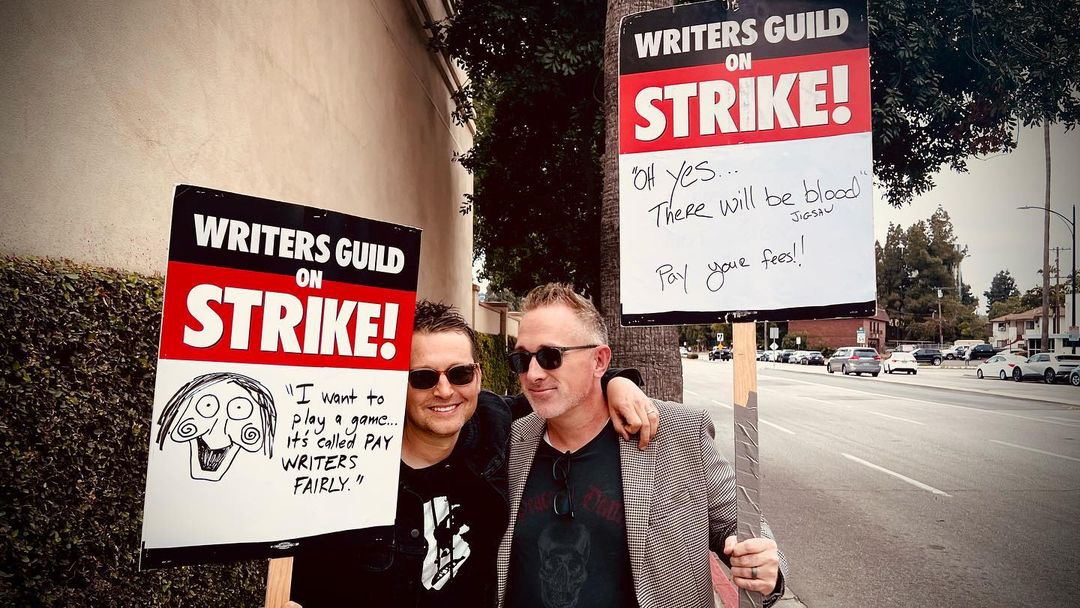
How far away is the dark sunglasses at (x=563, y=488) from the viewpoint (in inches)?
75.4

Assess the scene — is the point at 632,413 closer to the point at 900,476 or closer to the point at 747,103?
the point at 747,103

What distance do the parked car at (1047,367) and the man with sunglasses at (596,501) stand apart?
110ft

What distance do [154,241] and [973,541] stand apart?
7.13m

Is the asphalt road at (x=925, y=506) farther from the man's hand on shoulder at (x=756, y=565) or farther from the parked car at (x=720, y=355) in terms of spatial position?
the parked car at (x=720, y=355)

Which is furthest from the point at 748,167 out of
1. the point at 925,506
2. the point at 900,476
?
the point at 900,476

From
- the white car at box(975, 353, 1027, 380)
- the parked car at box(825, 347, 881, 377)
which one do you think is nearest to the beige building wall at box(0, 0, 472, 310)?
the white car at box(975, 353, 1027, 380)

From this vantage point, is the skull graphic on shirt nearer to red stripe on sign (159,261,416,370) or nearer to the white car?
red stripe on sign (159,261,416,370)

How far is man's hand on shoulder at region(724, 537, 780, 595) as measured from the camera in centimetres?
172

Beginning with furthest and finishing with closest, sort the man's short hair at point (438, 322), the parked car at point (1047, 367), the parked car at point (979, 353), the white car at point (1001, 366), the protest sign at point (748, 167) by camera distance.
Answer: the parked car at point (979, 353)
the white car at point (1001, 366)
the parked car at point (1047, 367)
the man's short hair at point (438, 322)
the protest sign at point (748, 167)

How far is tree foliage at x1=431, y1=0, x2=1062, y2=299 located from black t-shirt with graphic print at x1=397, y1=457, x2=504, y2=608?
21.4ft

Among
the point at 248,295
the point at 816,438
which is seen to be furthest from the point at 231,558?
the point at 816,438

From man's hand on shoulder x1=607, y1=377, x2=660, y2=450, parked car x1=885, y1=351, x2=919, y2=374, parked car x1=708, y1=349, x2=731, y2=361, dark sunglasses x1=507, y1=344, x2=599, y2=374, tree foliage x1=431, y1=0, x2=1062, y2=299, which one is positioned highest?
tree foliage x1=431, y1=0, x2=1062, y2=299

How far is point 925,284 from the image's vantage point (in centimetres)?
7962

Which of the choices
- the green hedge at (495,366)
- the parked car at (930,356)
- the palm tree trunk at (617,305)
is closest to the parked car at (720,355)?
the parked car at (930,356)
